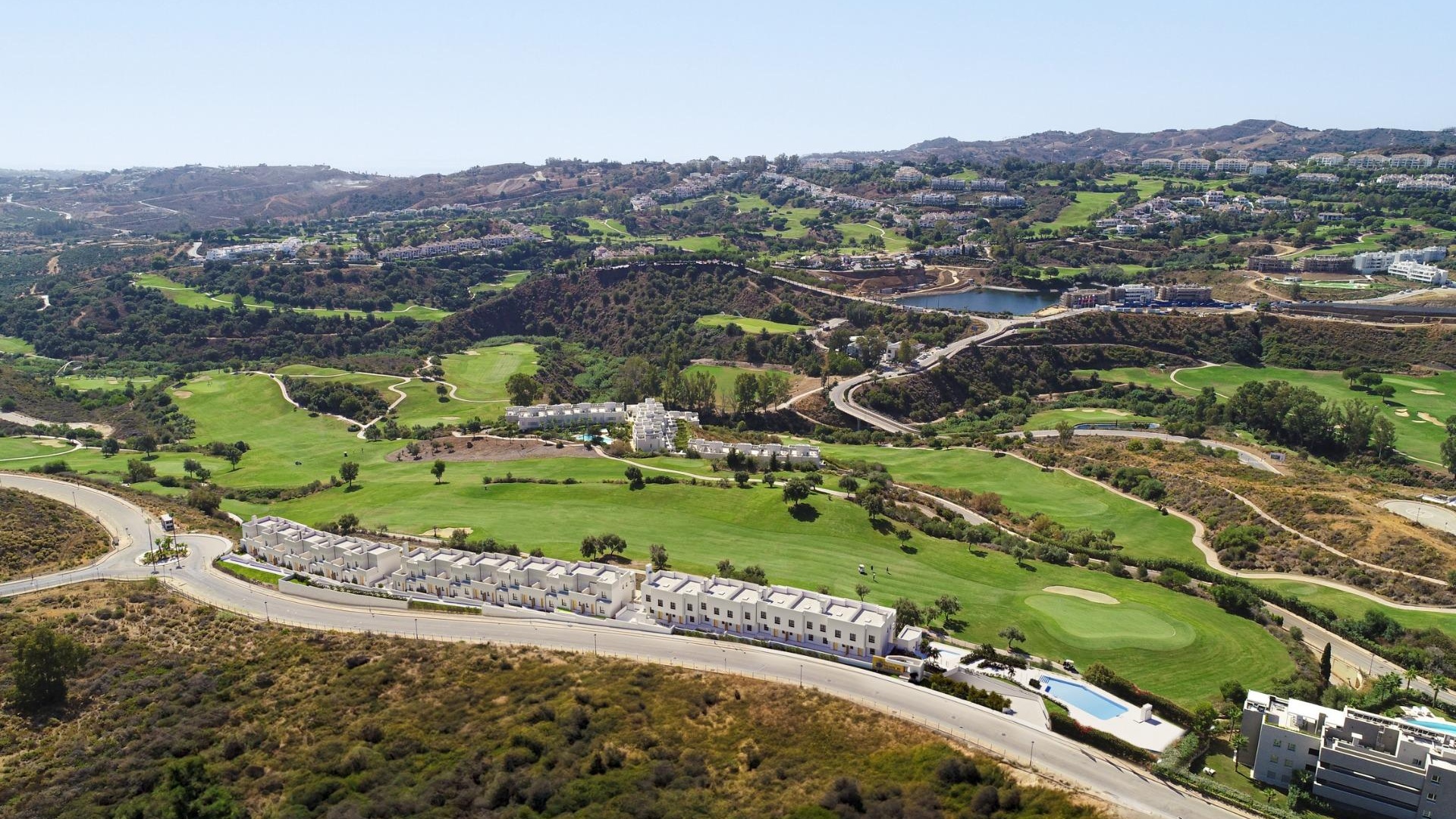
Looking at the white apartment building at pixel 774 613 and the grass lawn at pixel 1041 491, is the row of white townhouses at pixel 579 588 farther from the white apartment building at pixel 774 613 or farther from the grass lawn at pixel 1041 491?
the grass lawn at pixel 1041 491

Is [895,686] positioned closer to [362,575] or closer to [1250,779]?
[1250,779]

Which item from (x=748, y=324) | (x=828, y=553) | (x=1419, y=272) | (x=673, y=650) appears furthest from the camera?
(x=748, y=324)

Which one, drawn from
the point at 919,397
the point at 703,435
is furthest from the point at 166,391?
the point at 919,397

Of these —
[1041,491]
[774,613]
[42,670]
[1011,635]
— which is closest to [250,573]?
[42,670]

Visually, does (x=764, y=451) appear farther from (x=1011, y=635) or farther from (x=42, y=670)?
(x=42, y=670)

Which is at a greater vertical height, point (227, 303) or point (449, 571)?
point (227, 303)

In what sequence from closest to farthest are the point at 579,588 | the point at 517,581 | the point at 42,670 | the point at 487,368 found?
the point at 42,670 → the point at 579,588 → the point at 517,581 → the point at 487,368
